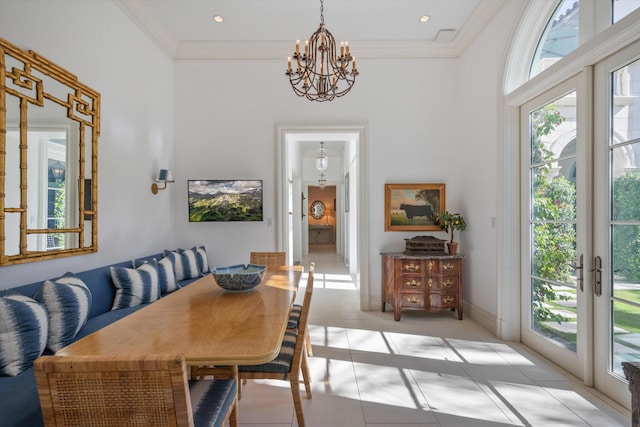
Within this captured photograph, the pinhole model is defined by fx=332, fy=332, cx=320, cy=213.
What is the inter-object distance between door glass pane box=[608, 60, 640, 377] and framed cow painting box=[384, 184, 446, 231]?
7.30 ft

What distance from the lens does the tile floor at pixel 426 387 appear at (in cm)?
Result: 209

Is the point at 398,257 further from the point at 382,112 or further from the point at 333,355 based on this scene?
the point at 382,112

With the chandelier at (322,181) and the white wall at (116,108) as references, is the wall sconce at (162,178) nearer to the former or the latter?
the white wall at (116,108)

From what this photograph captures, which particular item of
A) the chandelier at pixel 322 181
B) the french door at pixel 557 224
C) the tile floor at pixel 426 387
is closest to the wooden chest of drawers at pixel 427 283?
the tile floor at pixel 426 387

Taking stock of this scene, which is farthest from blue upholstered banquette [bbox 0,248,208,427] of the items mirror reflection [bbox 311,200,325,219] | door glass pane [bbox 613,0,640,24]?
mirror reflection [bbox 311,200,325,219]

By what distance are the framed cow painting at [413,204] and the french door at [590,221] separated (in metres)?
1.38

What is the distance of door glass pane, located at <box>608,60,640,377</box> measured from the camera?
2094mm

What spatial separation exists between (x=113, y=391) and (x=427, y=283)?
362cm

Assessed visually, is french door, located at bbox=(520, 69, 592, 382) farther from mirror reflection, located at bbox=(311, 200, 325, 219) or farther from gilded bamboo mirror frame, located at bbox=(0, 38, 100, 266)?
mirror reflection, located at bbox=(311, 200, 325, 219)

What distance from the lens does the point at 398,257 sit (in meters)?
4.00

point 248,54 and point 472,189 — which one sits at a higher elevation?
point 248,54

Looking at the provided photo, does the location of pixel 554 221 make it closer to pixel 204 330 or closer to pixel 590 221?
pixel 590 221

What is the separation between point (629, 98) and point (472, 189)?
200cm

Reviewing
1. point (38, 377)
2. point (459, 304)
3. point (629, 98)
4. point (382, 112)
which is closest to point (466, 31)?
point (382, 112)
